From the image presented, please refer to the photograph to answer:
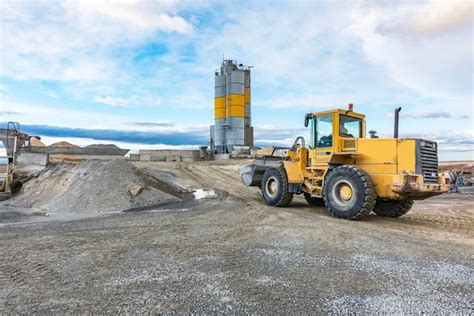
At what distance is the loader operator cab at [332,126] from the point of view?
10.1 m

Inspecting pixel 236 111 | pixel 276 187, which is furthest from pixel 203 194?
pixel 236 111

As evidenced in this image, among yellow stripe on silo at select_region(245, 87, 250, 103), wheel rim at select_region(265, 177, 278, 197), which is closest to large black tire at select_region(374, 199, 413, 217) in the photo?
wheel rim at select_region(265, 177, 278, 197)

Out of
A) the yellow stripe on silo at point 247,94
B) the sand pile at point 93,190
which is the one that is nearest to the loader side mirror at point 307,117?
the sand pile at point 93,190

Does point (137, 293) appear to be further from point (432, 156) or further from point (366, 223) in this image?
point (432, 156)

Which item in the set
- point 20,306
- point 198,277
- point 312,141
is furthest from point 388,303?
point 312,141

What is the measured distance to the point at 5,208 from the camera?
1281 cm

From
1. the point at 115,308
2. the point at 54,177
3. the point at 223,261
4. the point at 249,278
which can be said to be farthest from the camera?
the point at 54,177

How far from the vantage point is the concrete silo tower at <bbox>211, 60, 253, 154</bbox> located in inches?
1538

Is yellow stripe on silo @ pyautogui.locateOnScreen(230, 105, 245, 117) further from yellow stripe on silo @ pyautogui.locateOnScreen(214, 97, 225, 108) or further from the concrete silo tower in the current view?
yellow stripe on silo @ pyautogui.locateOnScreen(214, 97, 225, 108)

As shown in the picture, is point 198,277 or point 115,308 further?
point 198,277

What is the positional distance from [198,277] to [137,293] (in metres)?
0.84

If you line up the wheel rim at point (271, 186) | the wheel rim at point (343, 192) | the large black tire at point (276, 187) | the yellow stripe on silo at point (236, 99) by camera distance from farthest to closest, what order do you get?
the yellow stripe on silo at point (236, 99), the wheel rim at point (271, 186), the large black tire at point (276, 187), the wheel rim at point (343, 192)

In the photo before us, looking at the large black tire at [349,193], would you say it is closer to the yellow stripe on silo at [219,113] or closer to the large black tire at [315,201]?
the large black tire at [315,201]

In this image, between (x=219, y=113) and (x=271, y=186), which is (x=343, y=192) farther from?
(x=219, y=113)
